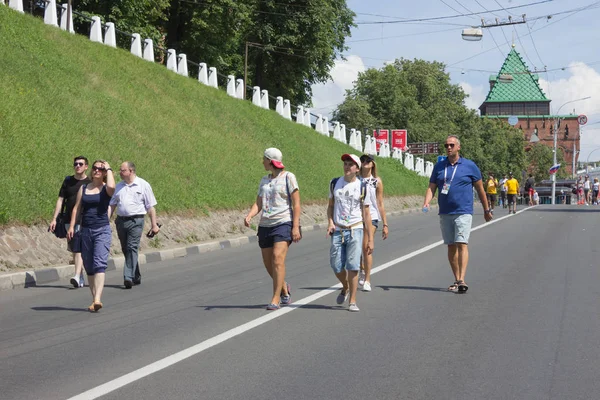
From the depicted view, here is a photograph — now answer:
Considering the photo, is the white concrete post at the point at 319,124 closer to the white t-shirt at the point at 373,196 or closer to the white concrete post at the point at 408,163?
the white concrete post at the point at 408,163

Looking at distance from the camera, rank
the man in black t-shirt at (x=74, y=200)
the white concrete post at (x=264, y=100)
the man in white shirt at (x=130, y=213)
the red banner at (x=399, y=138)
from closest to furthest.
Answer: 1. the man in black t-shirt at (x=74, y=200)
2. the man in white shirt at (x=130, y=213)
3. the white concrete post at (x=264, y=100)
4. the red banner at (x=399, y=138)

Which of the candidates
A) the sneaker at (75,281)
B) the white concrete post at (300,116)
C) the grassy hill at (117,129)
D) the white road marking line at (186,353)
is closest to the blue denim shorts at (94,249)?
the white road marking line at (186,353)

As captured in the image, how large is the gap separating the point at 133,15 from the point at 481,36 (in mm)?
18478

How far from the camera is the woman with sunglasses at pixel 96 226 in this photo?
1039 cm

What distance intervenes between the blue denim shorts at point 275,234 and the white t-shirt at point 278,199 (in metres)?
0.05

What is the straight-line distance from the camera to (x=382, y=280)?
516 inches

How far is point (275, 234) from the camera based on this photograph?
32.5 feet

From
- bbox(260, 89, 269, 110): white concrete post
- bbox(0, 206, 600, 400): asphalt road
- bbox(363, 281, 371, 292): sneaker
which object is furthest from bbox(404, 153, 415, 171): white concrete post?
bbox(363, 281, 371, 292): sneaker

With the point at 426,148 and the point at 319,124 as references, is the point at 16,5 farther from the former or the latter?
the point at 426,148

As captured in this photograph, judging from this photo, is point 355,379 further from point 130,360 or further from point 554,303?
point 554,303

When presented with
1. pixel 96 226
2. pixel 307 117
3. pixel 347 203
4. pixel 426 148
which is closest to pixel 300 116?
pixel 307 117

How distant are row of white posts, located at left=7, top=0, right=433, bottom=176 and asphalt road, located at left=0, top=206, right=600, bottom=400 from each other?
22.0 m

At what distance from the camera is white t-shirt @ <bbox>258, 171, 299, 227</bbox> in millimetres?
9883

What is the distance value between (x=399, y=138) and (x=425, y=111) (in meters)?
16.6
